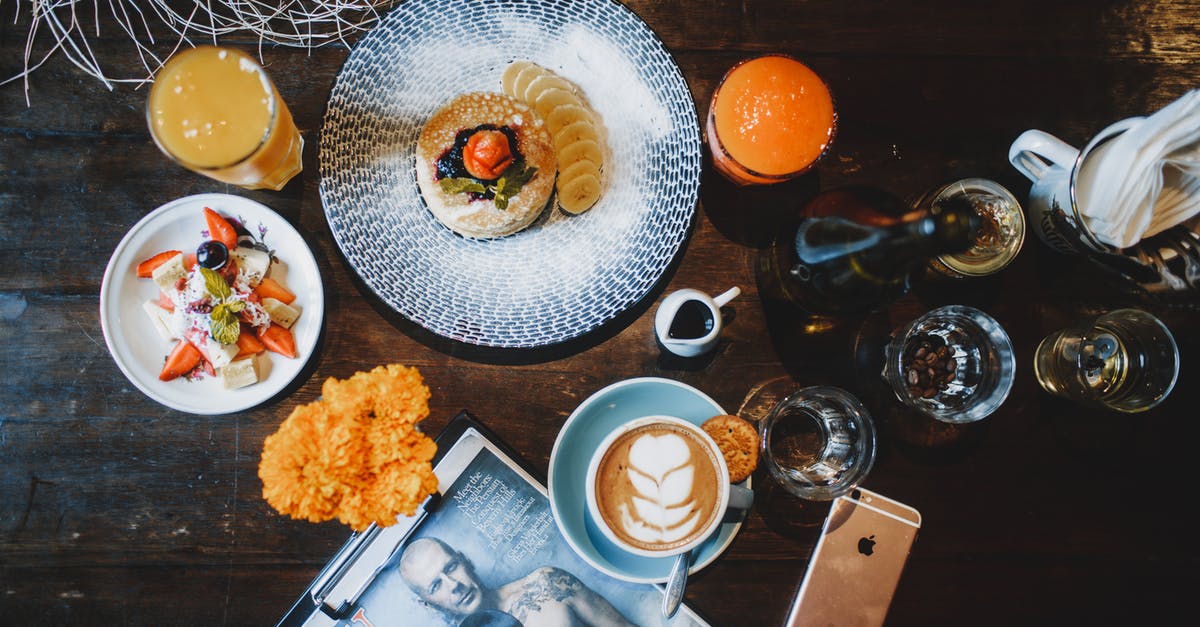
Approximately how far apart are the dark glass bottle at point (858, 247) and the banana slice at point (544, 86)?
63 centimetres

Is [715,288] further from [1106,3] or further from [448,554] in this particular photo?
[1106,3]

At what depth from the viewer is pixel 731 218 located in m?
1.61

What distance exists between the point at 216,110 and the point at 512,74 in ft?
2.12

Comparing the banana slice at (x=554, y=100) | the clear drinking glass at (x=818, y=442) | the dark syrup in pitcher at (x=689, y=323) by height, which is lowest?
the clear drinking glass at (x=818, y=442)

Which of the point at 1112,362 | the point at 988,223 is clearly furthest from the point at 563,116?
the point at 1112,362

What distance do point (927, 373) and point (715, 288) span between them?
0.55 m

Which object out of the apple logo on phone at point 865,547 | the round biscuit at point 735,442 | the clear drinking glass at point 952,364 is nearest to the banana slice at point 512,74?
the round biscuit at point 735,442

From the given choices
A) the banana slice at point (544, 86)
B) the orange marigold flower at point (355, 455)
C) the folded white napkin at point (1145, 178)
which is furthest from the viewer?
the banana slice at point (544, 86)

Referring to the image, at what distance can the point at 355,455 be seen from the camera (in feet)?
3.82

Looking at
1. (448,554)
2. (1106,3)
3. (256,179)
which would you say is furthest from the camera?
(1106,3)

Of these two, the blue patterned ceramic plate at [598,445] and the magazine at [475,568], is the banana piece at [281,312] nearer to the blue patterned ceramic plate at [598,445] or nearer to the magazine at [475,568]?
the magazine at [475,568]

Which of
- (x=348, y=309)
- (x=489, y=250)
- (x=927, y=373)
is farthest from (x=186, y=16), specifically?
(x=927, y=373)

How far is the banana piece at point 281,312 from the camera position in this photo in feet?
4.80

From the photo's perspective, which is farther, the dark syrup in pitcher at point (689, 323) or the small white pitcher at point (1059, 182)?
the dark syrup in pitcher at point (689, 323)
